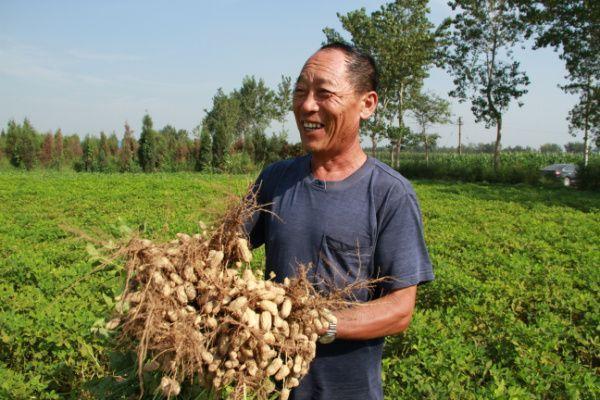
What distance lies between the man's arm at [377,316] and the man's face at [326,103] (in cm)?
62

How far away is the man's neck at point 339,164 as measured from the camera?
2102mm

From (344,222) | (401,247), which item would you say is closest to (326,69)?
(344,222)

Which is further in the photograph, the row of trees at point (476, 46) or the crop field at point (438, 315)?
the row of trees at point (476, 46)

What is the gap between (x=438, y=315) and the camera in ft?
16.7

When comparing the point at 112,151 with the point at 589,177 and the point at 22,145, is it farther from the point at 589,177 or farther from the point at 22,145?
the point at 589,177

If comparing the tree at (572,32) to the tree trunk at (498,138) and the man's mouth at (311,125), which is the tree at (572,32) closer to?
the tree trunk at (498,138)

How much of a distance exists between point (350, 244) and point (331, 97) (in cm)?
56

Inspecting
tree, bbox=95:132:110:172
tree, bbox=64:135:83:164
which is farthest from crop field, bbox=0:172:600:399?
tree, bbox=64:135:83:164

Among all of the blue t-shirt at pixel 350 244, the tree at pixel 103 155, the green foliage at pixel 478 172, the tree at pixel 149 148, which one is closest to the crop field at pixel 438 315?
the blue t-shirt at pixel 350 244

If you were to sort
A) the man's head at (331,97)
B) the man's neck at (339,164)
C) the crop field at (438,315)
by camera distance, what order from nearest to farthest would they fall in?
the man's head at (331,97), the man's neck at (339,164), the crop field at (438,315)

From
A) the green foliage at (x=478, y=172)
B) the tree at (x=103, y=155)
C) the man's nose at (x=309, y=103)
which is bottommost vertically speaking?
the green foliage at (x=478, y=172)

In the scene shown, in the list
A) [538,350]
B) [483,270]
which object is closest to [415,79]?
[483,270]

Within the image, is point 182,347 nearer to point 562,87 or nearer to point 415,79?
point 562,87

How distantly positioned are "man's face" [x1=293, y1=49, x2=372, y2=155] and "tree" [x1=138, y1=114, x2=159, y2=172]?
2993 centimetres
